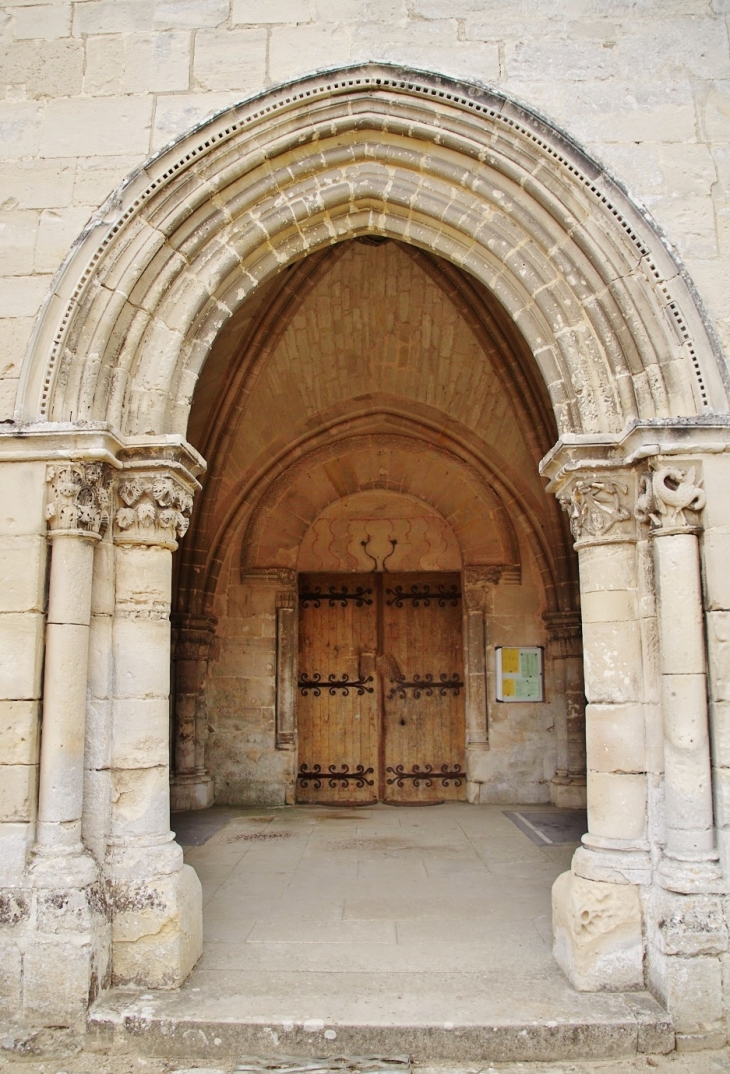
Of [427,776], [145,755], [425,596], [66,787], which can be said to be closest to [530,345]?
[145,755]

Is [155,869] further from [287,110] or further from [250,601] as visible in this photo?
[250,601]

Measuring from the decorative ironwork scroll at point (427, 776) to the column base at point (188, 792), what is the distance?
5.48 feet

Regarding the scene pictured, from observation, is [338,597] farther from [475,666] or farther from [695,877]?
[695,877]

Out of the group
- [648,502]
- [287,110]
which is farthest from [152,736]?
[287,110]

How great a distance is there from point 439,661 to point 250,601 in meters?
1.88

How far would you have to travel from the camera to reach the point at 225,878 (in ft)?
15.8

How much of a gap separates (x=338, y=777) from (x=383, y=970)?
408cm

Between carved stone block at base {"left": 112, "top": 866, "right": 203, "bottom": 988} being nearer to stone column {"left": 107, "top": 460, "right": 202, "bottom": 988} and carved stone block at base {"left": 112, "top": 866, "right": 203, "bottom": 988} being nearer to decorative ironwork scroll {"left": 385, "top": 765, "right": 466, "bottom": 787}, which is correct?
stone column {"left": 107, "top": 460, "right": 202, "bottom": 988}

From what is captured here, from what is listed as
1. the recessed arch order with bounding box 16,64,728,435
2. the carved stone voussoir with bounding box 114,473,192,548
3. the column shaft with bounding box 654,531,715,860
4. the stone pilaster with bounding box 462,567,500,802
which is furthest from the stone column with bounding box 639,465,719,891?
the stone pilaster with bounding box 462,567,500,802

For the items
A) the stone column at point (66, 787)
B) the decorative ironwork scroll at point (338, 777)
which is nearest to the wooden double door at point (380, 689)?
the decorative ironwork scroll at point (338, 777)

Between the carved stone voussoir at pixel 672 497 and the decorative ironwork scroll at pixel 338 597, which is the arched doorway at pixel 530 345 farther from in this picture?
the decorative ironwork scroll at pixel 338 597

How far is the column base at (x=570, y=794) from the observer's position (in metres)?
6.87

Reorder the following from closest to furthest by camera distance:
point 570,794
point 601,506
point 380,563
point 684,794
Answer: point 684,794 → point 601,506 → point 570,794 → point 380,563

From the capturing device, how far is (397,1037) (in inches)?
116
